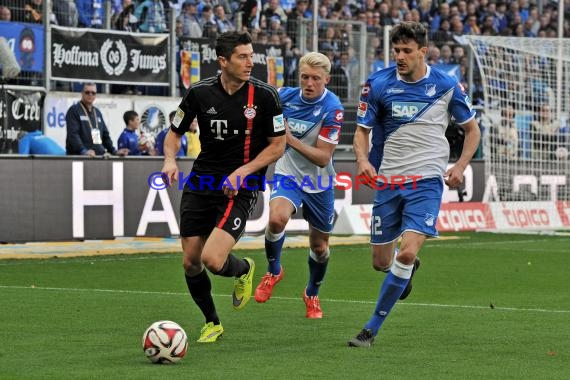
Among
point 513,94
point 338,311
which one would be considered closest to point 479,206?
point 513,94

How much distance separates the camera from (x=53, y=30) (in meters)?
20.0

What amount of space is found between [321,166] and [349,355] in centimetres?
280

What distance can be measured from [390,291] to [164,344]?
1.89 m

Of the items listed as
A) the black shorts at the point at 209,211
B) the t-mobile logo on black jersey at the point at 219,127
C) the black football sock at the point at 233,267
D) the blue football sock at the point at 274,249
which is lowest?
the blue football sock at the point at 274,249

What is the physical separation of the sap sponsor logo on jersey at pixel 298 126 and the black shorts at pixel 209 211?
2.07 metres

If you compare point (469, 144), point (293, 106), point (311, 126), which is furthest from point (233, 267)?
point (293, 106)

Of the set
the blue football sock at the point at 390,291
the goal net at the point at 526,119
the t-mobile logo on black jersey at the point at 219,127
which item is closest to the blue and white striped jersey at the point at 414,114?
the blue football sock at the point at 390,291

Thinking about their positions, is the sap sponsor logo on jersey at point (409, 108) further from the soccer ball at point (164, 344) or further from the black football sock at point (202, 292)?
the soccer ball at point (164, 344)

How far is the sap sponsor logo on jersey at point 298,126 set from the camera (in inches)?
453

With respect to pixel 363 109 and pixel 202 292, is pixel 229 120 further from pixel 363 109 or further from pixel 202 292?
pixel 202 292

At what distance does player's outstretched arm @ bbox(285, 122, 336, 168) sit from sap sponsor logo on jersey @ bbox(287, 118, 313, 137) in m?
0.05

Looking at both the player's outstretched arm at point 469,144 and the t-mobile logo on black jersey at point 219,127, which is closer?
the t-mobile logo on black jersey at point 219,127

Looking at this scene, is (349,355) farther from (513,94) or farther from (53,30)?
(513,94)

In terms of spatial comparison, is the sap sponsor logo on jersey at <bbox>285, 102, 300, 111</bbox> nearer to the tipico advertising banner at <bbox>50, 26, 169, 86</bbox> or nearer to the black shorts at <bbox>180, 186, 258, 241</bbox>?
the black shorts at <bbox>180, 186, 258, 241</bbox>
